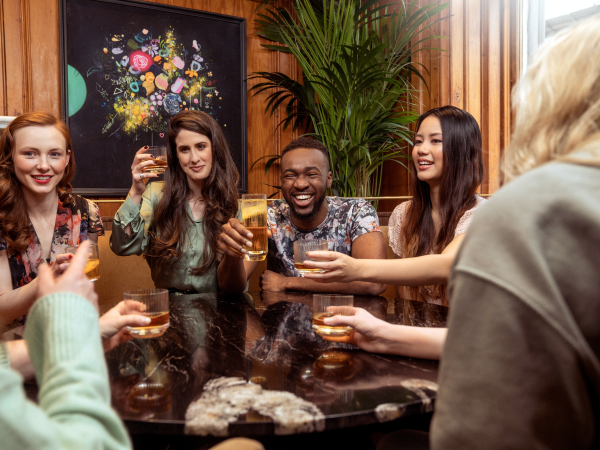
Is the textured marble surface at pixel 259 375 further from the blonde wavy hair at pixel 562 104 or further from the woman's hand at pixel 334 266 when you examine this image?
the blonde wavy hair at pixel 562 104

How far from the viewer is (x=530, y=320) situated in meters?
0.46

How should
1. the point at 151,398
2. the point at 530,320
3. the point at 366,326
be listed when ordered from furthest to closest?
the point at 366,326
the point at 151,398
the point at 530,320

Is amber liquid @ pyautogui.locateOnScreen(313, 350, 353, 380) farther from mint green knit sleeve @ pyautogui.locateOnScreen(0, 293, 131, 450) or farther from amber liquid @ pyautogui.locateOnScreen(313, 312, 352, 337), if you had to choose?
mint green knit sleeve @ pyautogui.locateOnScreen(0, 293, 131, 450)

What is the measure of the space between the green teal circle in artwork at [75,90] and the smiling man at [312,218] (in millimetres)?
2048

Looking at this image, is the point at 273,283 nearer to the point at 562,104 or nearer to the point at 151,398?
the point at 151,398

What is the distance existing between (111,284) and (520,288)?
2344mm

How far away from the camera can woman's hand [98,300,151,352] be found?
1047 millimetres

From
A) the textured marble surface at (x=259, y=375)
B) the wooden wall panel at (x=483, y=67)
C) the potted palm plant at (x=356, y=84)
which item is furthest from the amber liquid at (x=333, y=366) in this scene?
the wooden wall panel at (x=483, y=67)

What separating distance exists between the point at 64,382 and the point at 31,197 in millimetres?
1736

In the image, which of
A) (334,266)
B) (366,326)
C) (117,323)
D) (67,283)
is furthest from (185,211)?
(67,283)

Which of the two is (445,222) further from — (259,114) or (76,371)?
(259,114)

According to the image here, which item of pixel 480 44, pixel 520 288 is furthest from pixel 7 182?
pixel 480 44

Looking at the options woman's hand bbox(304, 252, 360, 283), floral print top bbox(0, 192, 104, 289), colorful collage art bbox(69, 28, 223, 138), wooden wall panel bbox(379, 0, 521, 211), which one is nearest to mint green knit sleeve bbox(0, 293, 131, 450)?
woman's hand bbox(304, 252, 360, 283)

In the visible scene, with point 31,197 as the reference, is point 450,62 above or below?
above
